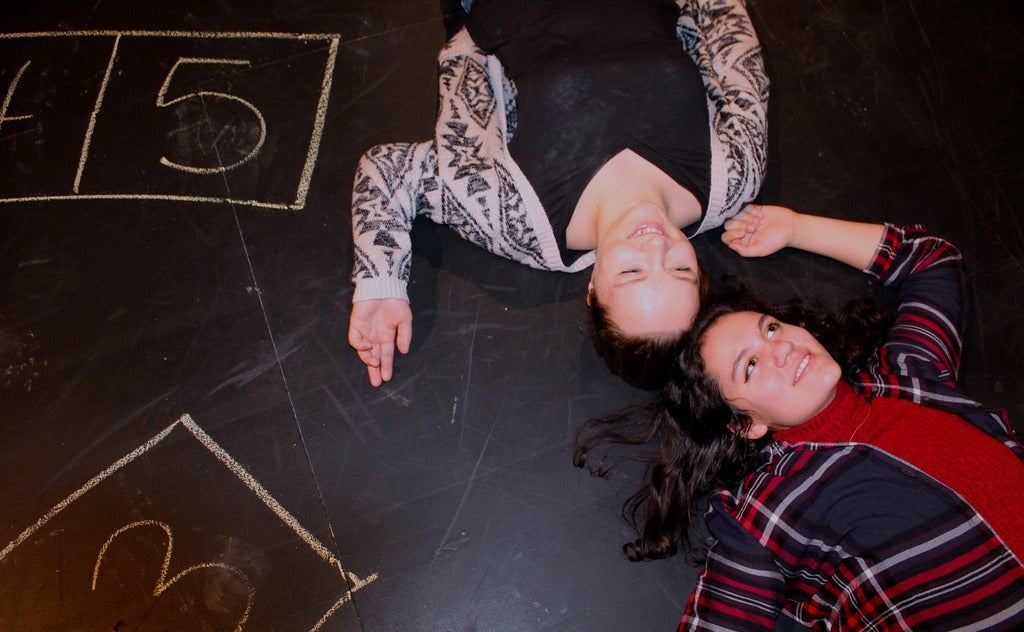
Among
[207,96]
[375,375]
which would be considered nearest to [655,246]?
[375,375]

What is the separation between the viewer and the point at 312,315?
1.88m

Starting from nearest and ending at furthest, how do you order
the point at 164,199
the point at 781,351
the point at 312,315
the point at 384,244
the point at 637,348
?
the point at 781,351
the point at 637,348
the point at 384,244
the point at 312,315
the point at 164,199

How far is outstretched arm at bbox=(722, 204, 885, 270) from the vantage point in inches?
69.9

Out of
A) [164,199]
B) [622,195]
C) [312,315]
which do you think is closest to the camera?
[622,195]

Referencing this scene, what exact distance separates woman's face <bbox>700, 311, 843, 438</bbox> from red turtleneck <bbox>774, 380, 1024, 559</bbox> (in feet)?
0.16

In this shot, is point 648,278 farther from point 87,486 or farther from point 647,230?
point 87,486

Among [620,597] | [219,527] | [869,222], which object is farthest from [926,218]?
[219,527]

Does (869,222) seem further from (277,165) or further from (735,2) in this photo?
(277,165)

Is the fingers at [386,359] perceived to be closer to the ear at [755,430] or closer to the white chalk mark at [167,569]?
the white chalk mark at [167,569]

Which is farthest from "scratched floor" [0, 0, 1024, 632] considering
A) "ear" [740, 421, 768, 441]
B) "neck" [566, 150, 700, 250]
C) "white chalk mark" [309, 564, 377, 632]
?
"ear" [740, 421, 768, 441]

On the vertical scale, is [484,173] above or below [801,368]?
above

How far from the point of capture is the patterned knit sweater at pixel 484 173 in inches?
65.8

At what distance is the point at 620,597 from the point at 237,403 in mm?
1036

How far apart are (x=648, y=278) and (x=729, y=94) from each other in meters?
0.66
